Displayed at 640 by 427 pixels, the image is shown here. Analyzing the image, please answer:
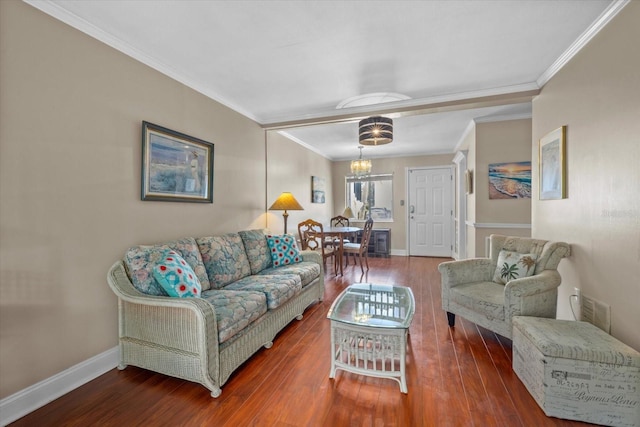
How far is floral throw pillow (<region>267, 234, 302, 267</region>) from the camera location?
3318 mm

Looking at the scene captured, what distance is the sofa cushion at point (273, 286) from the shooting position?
2.37 metres

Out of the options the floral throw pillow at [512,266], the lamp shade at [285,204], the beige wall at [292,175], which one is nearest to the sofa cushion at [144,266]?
the lamp shade at [285,204]

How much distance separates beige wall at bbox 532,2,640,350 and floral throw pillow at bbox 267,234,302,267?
2608 mm

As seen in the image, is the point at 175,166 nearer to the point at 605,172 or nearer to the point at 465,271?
the point at 465,271

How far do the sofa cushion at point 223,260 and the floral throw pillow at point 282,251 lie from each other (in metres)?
0.40

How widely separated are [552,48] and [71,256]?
3880 mm

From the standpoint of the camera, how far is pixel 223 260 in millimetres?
2686

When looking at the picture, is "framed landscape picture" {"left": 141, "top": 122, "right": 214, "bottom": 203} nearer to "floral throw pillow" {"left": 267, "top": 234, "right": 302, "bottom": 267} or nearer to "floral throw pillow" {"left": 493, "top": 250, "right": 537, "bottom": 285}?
"floral throw pillow" {"left": 267, "top": 234, "right": 302, "bottom": 267}

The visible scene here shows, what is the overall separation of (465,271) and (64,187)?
3241 mm

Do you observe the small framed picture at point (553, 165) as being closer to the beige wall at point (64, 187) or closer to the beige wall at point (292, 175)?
the beige wall at point (292, 175)

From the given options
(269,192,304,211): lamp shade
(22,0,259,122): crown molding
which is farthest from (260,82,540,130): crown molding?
(22,0,259,122): crown molding

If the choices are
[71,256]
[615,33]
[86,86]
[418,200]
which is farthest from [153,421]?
[418,200]

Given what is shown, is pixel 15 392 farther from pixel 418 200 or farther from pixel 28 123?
pixel 418 200

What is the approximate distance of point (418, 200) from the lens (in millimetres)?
6695
